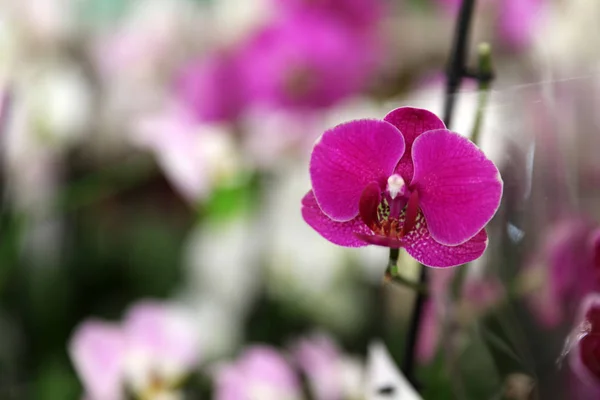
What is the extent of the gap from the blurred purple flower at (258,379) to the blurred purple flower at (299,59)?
0.23 m

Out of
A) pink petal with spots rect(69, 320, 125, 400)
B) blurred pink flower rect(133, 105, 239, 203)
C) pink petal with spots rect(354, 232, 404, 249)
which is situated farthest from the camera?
blurred pink flower rect(133, 105, 239, 203)

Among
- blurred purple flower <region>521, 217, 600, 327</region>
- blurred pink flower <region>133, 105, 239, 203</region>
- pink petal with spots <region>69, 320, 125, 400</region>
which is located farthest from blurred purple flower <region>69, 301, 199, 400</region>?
blurred purple flower <region>521, 217, 600, 327</region>

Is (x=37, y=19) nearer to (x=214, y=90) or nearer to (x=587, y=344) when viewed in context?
(x=214, y=90)

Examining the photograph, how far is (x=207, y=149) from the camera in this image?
0.52 meters

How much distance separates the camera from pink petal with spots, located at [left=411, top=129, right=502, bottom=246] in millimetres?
166

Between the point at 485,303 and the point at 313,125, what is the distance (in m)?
0.33

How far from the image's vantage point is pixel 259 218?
568mm

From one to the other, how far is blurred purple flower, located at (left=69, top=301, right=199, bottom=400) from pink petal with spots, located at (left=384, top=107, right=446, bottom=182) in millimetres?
241

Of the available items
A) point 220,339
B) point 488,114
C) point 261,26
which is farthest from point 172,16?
point 488,114

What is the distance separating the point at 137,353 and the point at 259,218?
0.21 metres

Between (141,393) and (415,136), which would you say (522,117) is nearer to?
(415,136)

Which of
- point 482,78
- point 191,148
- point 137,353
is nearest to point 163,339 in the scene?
point 137,353

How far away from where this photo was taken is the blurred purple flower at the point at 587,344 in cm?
20

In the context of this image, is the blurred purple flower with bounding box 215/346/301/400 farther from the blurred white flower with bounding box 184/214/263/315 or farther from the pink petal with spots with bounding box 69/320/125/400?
the blurred white flower with bounding box 184/214/263/315
